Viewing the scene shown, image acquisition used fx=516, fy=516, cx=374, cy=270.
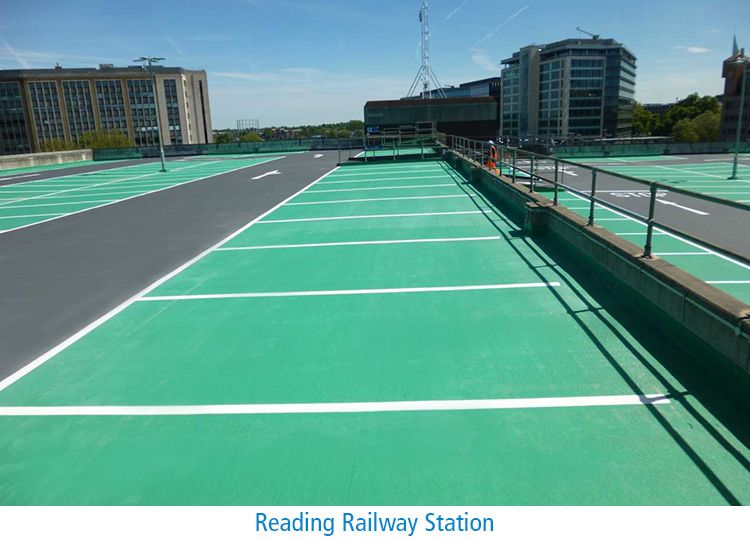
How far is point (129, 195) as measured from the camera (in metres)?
19.7

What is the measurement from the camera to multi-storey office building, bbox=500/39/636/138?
157 m

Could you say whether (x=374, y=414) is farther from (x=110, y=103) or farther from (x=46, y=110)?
(x=46, y=110)

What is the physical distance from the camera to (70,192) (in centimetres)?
2161

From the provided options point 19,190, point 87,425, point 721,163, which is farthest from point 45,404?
point 721,163

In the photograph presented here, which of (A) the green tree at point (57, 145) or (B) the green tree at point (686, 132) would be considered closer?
(A) the green tree at point (57, 145)

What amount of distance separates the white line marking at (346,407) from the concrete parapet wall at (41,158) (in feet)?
133

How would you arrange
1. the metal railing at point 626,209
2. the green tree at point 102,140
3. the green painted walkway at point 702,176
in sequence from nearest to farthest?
the metal railing at point 626,209
the green painted walkway at point 702,176
the green tree at point 102,140

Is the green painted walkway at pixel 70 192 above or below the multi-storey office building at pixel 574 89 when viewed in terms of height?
below

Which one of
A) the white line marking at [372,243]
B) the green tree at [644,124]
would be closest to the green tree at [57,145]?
the white line marking at [372,243]

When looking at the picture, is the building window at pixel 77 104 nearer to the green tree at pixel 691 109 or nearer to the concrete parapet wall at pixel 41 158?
the concrete parapet wall at pixel 41 158

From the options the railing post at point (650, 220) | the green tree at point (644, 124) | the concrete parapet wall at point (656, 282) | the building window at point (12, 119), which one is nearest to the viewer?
the concrete parapet wall at point (656, 282)

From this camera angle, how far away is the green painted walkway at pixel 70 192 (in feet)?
51.8

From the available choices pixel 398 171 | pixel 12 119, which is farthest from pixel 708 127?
pixel 12 119

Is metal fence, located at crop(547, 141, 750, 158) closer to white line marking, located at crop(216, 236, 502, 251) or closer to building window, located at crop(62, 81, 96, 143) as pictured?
white line marking, located at crop(216, 236, 502, 251)
